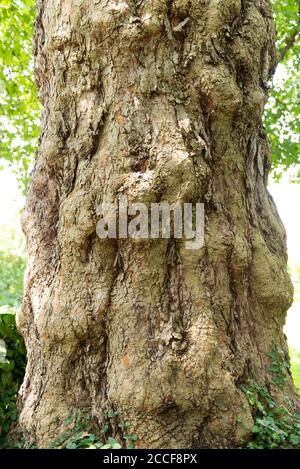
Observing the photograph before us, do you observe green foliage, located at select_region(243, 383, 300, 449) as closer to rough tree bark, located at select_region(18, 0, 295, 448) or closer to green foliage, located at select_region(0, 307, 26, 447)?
rough tree bark, located at select_region(18, 0, 295, 448)

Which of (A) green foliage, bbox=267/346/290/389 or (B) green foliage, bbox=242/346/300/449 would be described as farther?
(A) green foliage, bbox=267/346/290/389

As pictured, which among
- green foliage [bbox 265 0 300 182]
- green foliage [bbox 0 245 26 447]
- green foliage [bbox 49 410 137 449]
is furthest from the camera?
green foliage [bbox 265 0 300 182]

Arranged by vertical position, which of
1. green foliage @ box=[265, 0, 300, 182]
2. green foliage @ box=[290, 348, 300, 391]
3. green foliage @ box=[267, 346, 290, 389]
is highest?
green foliage @ box=[265, 0, 300, 182]

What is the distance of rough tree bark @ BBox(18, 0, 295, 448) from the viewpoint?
3066 millimetres

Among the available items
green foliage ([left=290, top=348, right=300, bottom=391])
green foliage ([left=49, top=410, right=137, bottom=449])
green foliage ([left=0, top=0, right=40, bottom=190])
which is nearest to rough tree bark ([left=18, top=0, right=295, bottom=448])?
green foliage ([left=49, top=410, right=137, bottom=449])

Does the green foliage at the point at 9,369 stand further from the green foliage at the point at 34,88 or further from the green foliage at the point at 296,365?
the green foliage at the point at 34,88

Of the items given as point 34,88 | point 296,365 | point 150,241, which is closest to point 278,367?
point 150,241

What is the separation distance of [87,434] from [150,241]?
1.18 m

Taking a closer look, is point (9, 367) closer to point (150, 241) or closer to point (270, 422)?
point (150, 241)

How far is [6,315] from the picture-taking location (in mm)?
4008

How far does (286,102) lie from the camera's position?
441 inches

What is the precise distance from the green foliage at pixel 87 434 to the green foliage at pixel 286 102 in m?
8.22

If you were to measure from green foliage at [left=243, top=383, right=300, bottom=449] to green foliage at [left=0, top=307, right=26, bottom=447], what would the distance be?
164cm
